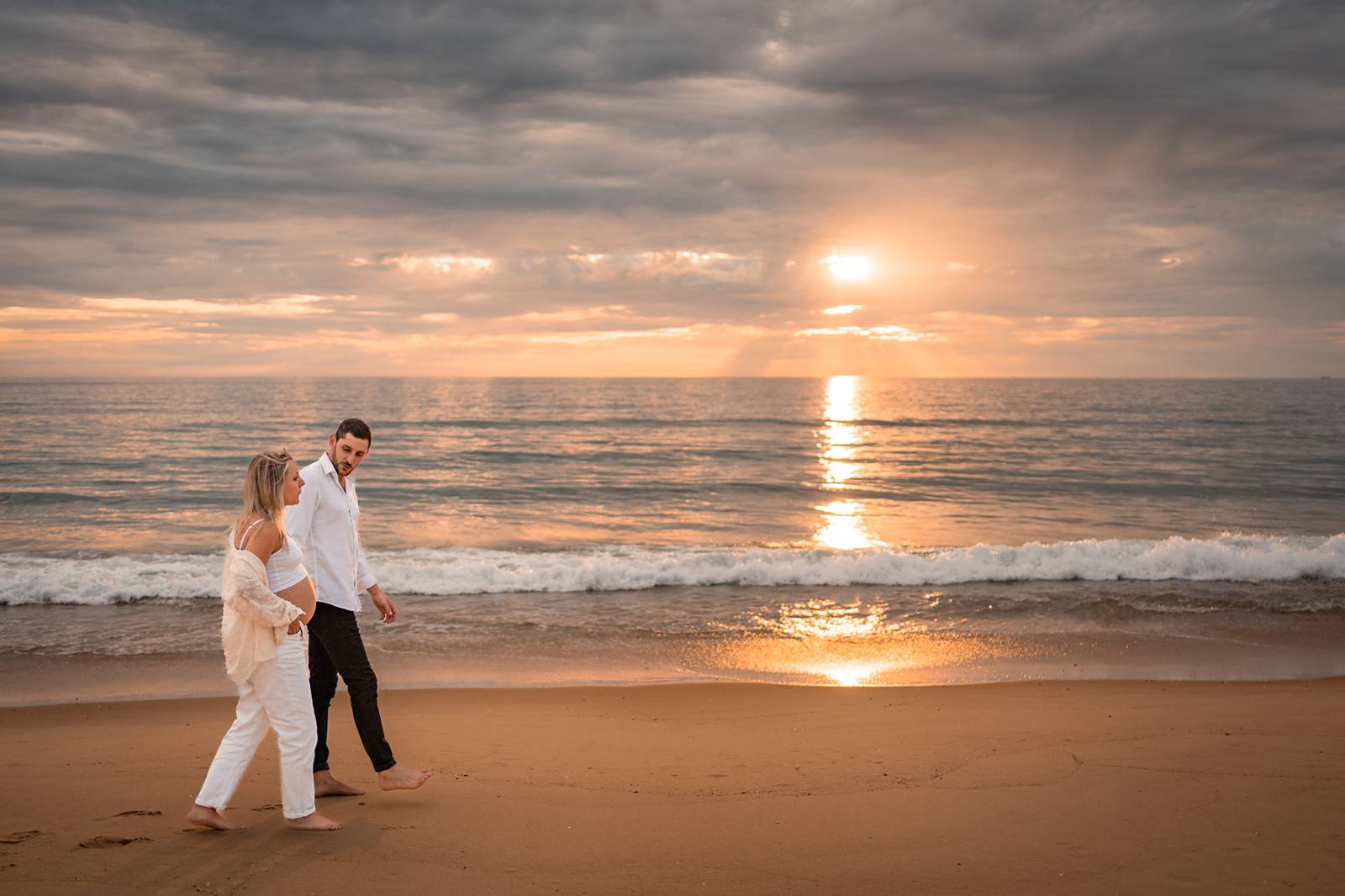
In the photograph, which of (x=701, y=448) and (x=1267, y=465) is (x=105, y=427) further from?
(x=1267, y=465)

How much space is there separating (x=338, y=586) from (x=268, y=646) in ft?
1.95

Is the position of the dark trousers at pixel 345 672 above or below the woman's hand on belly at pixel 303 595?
→ below

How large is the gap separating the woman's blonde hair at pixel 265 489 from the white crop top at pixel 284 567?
0.16 m

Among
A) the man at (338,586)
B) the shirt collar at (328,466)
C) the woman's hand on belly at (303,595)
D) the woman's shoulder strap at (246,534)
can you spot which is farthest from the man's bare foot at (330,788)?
the shirt collar at (328,466)

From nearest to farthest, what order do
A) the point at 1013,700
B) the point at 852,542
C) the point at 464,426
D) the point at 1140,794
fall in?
the point at 1140,794 < the point at 1013,700 < the point at 852,542 < the point at 464,426

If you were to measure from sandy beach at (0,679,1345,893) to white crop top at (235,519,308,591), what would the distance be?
1.25m

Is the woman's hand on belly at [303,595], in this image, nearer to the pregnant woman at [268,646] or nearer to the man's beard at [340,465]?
the pregnant woman at [268,646]

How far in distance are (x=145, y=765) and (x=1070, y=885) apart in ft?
17.5

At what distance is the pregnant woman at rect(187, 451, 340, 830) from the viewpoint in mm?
4105

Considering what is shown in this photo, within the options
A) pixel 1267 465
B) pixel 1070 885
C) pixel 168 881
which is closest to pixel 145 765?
pixel 168 881

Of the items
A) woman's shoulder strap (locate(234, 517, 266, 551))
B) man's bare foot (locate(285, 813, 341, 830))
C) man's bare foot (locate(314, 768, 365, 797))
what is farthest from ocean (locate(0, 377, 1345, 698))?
woman's shoulder strap (locate(234, 517, 266, 551))

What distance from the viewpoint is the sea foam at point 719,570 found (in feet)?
39.7

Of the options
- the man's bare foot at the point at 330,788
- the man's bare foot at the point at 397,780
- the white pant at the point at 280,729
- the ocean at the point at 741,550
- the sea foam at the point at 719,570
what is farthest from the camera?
the sea foam at the point at 719,570

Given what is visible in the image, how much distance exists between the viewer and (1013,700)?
744 centimetres
